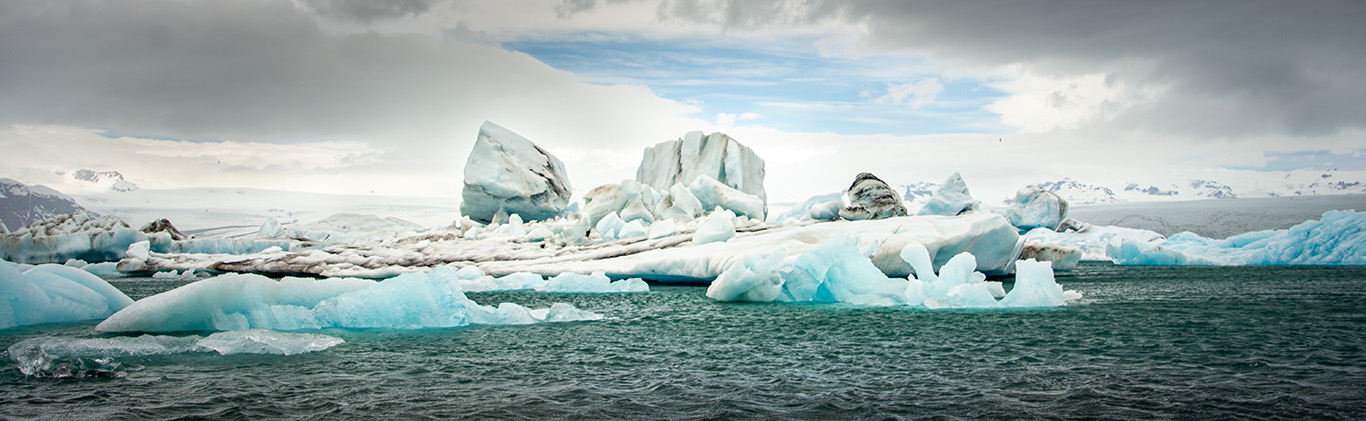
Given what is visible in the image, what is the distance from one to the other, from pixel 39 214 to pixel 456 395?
12737cm

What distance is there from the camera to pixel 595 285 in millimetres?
20203

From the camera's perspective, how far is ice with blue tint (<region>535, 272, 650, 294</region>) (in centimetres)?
2003

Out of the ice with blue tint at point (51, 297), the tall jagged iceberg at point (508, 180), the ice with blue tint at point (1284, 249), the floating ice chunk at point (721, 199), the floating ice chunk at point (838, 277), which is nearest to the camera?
the ice with blue tint at point (51, 297)

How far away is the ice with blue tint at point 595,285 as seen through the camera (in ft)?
65.7

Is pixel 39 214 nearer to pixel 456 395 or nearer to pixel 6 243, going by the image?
pixel 6 243

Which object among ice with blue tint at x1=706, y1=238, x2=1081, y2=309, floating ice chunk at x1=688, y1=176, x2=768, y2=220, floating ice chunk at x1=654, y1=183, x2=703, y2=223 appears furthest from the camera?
floating ice chunk at x1=688, y1=176, x2=768, y2=220

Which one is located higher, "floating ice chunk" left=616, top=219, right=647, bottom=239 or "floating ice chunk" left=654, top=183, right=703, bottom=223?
"floating ice chunk" left=654, top=183, right=703, bottom=223

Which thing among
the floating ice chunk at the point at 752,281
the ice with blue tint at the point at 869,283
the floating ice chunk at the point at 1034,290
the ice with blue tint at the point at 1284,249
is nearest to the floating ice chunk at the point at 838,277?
the ice with blue tint at the point at 869,283

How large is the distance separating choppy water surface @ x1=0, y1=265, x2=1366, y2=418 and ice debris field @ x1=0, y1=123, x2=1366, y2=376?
0.77 metres

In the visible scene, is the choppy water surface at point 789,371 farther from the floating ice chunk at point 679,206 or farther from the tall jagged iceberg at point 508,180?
the tall jagged iceberg at point 508,180

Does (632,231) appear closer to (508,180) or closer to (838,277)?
(508,180)

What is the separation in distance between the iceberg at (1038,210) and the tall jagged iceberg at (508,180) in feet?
85.0

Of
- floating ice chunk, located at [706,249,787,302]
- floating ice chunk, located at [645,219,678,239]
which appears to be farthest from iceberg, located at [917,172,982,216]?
floating ice chunk, located at [706,249,787,302]

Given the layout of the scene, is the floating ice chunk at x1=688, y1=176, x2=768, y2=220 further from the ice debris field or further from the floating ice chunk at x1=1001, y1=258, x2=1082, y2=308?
the floating ice chunk at x1=1001, y1=258, x2=1082, y2=308
